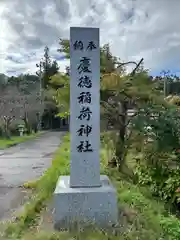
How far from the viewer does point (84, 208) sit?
4.18 metres

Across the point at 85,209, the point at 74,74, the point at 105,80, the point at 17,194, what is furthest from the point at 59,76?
the point at 85,209

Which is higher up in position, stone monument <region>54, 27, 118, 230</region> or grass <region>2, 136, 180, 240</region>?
stone monument <region>54, 27, 118, 230</region>

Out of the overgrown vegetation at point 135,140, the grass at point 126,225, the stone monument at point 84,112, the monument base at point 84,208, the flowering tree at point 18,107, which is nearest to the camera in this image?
the grass at point 126,225

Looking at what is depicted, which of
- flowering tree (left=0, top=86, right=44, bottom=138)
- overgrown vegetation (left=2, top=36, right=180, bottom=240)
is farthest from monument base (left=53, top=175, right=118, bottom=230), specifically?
flowering tree (left=0, top=86, right=44, bottom=138)

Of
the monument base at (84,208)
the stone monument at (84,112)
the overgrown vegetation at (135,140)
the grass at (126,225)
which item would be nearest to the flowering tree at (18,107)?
the overgrown vegetation at (135,140)

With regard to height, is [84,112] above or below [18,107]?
below

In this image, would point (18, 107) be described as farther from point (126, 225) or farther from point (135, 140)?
point (126, 225)

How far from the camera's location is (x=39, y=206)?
532 centimetres

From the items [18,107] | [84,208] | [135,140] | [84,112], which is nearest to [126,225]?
[84,208]

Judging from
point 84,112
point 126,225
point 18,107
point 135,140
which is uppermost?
point 18,107

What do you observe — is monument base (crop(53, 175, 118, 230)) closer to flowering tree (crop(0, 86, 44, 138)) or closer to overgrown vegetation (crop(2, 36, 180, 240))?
overgrown vegetation (crop(2, 36, 180, 240))

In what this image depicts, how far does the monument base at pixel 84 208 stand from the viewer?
4141 millimetres

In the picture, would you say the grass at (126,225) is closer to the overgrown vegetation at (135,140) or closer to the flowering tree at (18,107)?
the overgrown vegetation at (135,140)

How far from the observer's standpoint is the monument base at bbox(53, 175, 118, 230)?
414cm
